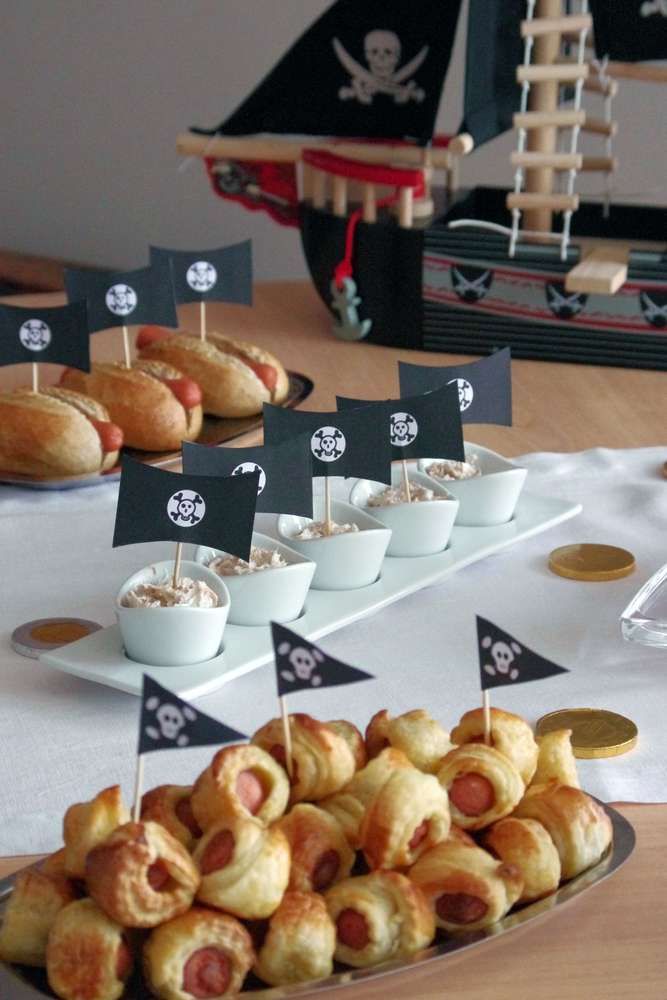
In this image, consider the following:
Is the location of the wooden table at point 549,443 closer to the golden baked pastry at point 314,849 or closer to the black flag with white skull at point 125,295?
the golden baked pastry at point 314,849

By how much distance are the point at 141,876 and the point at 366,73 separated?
1.74 metres

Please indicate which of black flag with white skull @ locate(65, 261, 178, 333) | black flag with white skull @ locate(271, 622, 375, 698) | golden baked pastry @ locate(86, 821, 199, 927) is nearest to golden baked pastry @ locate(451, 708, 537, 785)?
black flag with white skull @ locate(271, 622, 375, 698)

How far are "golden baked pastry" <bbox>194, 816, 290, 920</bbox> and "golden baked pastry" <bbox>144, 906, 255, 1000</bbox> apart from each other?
0.01 metres

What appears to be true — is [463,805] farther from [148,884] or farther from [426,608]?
[426,608]

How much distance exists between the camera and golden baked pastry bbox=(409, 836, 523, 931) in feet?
2.56

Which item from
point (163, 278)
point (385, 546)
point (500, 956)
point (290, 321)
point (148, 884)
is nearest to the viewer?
point (148, 884)

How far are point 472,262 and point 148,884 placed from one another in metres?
1.55

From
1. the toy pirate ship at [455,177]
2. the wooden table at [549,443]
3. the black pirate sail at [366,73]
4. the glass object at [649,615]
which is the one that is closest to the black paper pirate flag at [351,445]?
the glass object at [649,615]

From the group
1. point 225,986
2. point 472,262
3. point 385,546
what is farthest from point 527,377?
point 225,986

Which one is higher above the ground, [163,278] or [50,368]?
[163,278]

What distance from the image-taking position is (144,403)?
1.74 metres

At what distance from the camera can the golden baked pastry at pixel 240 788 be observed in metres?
0.78

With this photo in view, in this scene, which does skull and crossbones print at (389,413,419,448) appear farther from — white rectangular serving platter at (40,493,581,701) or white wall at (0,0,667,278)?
white wall at (0,0,667,278)

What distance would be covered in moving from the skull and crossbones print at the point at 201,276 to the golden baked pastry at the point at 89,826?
50.4 inches
